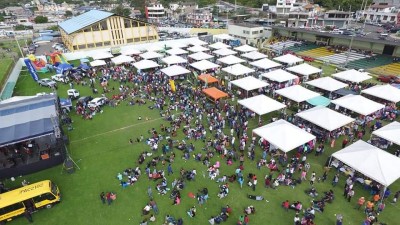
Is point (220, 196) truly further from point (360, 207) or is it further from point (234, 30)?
point (234, 30)

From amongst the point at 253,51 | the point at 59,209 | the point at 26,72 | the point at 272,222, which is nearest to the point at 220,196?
the point at 272,222

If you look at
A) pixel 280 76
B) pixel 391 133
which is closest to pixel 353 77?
pixel 280 76

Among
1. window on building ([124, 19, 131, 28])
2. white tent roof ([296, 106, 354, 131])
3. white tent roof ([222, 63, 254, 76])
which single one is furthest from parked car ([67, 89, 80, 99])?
window on building ([124, 19, 131, 28])

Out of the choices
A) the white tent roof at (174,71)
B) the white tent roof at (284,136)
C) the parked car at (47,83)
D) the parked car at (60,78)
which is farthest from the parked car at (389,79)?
the parked car at (47,83)

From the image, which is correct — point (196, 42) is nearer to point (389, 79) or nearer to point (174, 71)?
point (174, 71)

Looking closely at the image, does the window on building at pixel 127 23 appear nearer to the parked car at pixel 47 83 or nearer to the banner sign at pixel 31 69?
the banner sign at pixel 31 69
